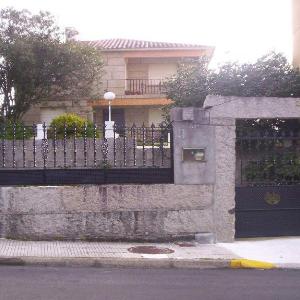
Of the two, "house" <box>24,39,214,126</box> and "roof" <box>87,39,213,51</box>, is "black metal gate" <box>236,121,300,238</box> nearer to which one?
"house" <box>24,39,214,126</box>

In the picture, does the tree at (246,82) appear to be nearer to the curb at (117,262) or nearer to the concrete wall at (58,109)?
the curb at (117,262)

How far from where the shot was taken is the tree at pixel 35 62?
66.3 ft

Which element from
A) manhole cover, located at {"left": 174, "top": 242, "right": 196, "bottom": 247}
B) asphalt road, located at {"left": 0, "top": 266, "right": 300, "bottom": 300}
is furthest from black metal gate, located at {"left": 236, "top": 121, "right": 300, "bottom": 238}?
asphalt road, located at {"left": 0, "top": 266, "right": 300, "bottom": 300}

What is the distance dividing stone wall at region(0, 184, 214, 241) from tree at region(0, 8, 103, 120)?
11420 millimetres

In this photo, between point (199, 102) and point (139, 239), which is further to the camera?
point (199, 102)

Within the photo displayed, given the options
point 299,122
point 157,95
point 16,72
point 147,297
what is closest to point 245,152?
point 299,122

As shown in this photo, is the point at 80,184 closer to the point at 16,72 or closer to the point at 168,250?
the point at 168,250

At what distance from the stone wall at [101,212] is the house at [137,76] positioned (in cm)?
1516

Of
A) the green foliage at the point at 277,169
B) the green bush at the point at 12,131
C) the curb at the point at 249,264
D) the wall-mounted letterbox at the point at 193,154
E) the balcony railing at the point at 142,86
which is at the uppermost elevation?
the balcony railing at the point at 142,86

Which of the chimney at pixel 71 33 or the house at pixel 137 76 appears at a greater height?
the chimney at pixel 71 33

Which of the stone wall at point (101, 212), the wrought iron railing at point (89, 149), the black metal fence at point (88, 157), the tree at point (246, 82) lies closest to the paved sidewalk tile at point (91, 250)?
the stone wall at point (101, 212)

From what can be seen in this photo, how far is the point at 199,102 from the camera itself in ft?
46.3

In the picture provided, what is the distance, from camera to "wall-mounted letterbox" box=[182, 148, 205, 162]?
33.3 feet

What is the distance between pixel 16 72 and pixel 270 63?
10849 millimetres
